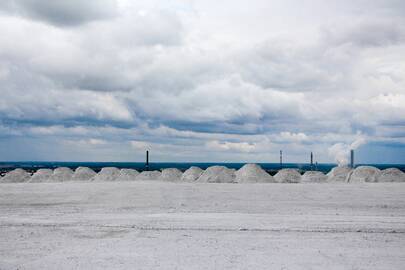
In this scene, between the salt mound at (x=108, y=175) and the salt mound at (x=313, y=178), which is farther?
the salt mound at (x=313, y=178)

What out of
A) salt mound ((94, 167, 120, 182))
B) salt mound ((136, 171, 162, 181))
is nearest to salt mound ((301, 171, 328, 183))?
salt mound ((136, 171, 162, 181))

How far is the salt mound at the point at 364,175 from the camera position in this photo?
38594 millimetres

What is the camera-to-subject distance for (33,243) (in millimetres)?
11852

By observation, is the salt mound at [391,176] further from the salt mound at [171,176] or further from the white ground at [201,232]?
the salt mound at [171,176]

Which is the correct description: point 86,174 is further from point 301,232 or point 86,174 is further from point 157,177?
point 301,232

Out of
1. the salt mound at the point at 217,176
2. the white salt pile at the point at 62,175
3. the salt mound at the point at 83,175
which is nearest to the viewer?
the salt mound at the point at 217,176

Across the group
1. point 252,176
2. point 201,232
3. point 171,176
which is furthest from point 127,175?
point 201,232

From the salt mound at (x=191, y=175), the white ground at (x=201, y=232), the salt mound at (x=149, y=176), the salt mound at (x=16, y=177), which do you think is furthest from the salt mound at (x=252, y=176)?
the salt mound at (x=16, y=177)

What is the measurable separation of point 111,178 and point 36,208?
21.2 meters

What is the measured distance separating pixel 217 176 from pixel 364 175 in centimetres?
1275

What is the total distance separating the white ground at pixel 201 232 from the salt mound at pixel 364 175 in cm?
1420

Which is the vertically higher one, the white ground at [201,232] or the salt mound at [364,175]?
the salt mound at [364,175]

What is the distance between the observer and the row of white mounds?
39094mm

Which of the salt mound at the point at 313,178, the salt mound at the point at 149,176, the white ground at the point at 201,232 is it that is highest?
the salt mound at the point at 149,176
